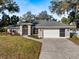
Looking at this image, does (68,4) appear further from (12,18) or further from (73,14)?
(12,18)

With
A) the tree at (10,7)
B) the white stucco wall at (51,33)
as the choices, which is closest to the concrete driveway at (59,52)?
the white stucco wall at (51,33)

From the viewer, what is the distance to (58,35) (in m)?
44.7

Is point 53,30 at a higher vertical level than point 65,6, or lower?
lower

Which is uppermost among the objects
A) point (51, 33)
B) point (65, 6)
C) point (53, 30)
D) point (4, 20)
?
point (65, 6)

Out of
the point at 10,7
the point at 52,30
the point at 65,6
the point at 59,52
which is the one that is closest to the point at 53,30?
the point at 52,30

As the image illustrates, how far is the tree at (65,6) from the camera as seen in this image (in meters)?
42.7

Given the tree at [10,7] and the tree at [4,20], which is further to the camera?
the tree at [4,20]

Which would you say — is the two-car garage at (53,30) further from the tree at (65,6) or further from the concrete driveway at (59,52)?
the concrete driveway at (59,52)

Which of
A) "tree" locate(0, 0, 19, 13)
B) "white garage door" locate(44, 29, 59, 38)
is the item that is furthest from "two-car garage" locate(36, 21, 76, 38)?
"tree" locate(0, 0, 19, 13)

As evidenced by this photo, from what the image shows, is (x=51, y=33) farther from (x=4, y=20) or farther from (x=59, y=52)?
(x=59, y=52)

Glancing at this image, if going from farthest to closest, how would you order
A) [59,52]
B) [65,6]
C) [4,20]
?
[4,20]
[65,6]
[59,52]

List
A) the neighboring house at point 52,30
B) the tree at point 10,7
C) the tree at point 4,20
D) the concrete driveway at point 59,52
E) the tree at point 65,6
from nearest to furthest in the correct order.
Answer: the concrete driveway at point 59,52 < the tree at point 65,6 < the neighboring house at point 52,30 < the tree at point 10,7 < the tree at point 4,20

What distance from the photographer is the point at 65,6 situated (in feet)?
141

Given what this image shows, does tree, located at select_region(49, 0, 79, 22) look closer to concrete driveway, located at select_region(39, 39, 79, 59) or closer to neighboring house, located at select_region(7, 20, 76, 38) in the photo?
A: neighboring house, located at select_region(7, 20, 76, 38)
